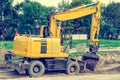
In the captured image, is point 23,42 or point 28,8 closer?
point 23,42

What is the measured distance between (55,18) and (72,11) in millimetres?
1537

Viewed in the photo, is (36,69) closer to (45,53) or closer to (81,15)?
(45,53)

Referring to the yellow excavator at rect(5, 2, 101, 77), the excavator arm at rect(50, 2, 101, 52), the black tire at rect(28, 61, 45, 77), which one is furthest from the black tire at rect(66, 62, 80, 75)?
the excavator arm at rect(50, 2, 101, 52)

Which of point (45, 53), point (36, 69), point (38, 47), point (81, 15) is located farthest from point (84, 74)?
point (81, 15)

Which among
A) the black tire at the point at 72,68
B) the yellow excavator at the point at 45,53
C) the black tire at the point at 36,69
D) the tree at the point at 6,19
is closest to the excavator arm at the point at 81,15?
the yellow excavator at the point at 45,53

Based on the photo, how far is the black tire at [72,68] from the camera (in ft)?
74.1

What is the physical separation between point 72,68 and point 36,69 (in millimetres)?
2667

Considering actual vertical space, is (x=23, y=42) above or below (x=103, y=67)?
above

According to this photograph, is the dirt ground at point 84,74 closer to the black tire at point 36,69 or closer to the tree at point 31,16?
the black tire at point 36,69

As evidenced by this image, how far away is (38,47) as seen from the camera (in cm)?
2139

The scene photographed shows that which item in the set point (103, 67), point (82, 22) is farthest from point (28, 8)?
point (103, 67)

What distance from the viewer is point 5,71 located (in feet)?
75.9

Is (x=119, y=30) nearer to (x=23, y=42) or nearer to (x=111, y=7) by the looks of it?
(x=111, y=7)

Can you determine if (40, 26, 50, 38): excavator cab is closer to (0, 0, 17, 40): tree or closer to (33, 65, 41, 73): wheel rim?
(33, 65, 41, 73): wheel rim
